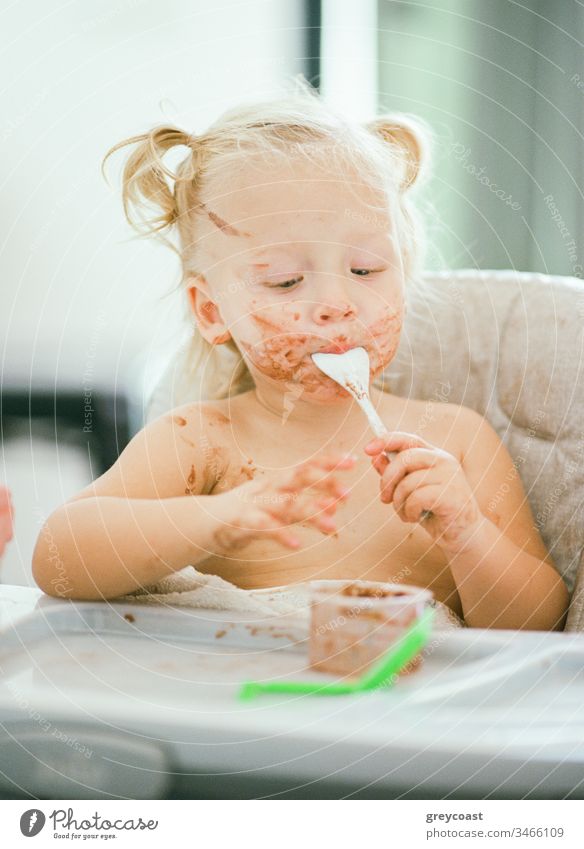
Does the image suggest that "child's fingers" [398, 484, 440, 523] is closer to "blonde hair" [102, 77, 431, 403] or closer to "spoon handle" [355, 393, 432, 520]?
"spoon handle" [355, 393, 432, 520]

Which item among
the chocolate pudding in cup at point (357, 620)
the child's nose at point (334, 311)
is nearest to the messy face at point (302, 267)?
the child's nose at point (334, 311)

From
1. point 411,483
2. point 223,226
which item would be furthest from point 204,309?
point 411,483

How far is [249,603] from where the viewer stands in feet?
1.74

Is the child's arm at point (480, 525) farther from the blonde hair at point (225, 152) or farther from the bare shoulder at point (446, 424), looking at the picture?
the blonde hair at point (225, 152)

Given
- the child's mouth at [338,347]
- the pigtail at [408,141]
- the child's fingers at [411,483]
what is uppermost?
the pigtail at [408,141]

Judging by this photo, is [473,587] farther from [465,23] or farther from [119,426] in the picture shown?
[465,23]

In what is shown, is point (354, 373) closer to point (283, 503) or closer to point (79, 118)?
point (283, 503)

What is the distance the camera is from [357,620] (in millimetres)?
507

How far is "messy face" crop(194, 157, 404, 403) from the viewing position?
0.52m

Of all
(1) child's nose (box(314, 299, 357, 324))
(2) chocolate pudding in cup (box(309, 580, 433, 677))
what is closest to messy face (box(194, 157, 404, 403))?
(1) child's nose (box(314, 299, 357, 324))

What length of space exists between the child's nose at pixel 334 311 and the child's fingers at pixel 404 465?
84mm

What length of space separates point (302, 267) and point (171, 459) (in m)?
0.13

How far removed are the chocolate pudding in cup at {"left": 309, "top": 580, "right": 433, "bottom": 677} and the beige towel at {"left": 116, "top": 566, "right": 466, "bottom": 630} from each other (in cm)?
1

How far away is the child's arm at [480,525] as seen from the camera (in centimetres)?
53
